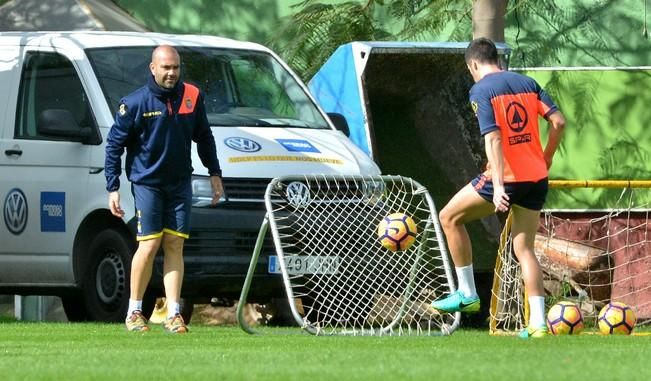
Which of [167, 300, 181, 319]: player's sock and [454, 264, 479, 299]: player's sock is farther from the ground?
[454, 264, 479, 299]: player's sock

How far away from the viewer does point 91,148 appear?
42.6ft

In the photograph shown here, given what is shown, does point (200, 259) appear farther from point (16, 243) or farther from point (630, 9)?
point (630, 9)

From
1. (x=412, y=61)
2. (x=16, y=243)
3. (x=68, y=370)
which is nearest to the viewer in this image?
(x=68, y=370)

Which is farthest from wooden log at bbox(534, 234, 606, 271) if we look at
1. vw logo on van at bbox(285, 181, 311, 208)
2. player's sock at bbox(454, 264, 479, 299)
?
player's sock at bbox(454, 264, 479, 299)

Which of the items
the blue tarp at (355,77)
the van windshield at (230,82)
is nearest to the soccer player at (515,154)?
the van windshield at (230,82)

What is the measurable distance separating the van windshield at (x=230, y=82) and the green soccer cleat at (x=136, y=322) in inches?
77.1

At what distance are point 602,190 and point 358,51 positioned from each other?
144 inches

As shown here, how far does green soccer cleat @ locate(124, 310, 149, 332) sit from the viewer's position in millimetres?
11578

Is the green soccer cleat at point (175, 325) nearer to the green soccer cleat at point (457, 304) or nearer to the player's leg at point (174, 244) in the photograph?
the player's leg at point (174, 244)

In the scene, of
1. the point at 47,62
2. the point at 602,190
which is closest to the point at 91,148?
the point at 47,62

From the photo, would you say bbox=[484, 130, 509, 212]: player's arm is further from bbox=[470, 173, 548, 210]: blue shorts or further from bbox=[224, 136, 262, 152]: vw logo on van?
bbox=[224, 136, 262, 152]: vw logo on van

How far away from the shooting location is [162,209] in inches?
457

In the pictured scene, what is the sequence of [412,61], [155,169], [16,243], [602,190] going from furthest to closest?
[602,190] → [412,61] → [16,243] → [155,169]

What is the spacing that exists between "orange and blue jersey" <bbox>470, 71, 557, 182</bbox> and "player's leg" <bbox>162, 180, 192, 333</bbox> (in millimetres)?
2061
